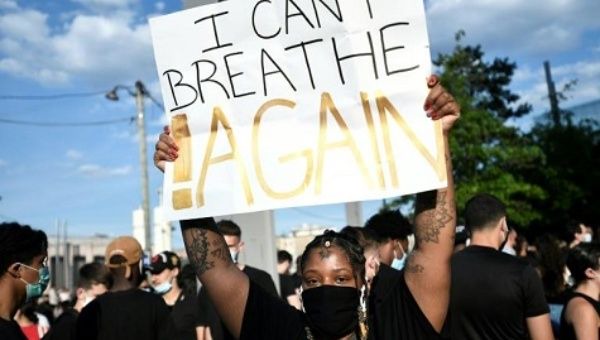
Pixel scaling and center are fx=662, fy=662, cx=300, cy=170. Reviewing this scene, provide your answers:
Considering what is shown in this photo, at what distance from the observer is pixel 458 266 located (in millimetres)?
4391

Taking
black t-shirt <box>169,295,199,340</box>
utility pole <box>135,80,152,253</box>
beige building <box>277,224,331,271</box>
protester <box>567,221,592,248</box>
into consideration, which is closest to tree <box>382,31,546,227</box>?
utility pole <box>135,80,152,253</box>

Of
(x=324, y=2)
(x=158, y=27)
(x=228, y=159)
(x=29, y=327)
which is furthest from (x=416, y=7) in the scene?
(x=29, y=327)

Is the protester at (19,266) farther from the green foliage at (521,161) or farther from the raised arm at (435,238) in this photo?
the green foliage at (521,161)

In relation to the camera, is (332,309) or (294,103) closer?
(332,309)

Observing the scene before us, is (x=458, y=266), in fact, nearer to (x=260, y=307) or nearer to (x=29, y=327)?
(x=260, y=307)

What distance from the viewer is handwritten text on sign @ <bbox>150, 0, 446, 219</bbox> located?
262cm

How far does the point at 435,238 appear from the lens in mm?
2629

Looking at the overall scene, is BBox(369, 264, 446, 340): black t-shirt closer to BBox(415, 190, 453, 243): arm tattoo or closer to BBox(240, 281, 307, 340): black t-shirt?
BBox(415, 190, 453, 243): arm tattoo

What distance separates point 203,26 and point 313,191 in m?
0.93

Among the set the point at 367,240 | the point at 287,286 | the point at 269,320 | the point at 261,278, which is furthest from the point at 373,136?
the point at 287,286

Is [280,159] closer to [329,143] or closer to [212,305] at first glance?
Result: [329,143]

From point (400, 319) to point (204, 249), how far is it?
3.07 feet

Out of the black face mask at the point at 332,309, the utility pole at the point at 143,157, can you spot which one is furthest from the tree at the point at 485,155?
the black face mask at the point at 332,309

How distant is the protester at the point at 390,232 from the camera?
5.38m
